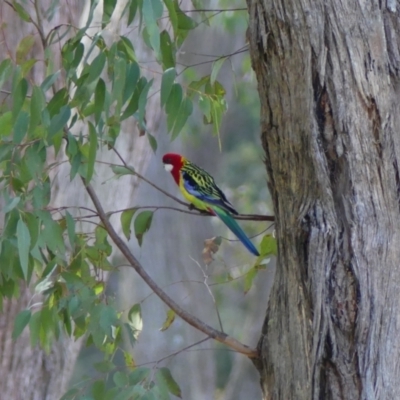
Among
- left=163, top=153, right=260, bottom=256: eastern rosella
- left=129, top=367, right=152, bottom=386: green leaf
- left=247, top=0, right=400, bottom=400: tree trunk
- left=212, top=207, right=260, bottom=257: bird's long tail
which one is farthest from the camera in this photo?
left=163, top=153, right=260, bottom=256: eastern rosella

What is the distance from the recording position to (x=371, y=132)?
1490mm

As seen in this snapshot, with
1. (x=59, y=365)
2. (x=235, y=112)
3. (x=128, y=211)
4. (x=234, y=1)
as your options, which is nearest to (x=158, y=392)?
(x=128, y=211)

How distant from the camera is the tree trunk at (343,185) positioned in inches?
57.8

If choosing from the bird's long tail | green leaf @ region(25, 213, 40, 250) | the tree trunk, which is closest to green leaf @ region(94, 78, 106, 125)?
green leaf @ region(25, 213, 40, 250)

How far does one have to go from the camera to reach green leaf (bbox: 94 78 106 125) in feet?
5.57

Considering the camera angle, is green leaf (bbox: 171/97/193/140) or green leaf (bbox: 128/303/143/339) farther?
green leaf (bbox: 128/303/143/339)

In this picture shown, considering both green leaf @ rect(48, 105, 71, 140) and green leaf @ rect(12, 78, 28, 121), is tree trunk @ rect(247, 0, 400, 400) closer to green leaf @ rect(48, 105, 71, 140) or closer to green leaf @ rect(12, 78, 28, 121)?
green leaf @ rect(48, 105, 71, 140)

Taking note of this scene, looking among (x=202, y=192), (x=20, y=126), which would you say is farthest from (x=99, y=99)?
(x=202, y=192)

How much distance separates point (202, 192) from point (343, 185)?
175 centimetres

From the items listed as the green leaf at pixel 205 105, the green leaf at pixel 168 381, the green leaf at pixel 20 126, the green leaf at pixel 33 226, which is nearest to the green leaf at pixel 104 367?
the green leaf at pixel 168 381

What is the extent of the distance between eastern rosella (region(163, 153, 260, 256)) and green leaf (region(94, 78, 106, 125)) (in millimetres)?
1066

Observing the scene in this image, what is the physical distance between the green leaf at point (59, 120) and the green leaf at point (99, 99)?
0.20 feet

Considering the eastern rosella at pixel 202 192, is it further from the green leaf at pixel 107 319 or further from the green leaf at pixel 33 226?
the green leaf at pixel 33 226

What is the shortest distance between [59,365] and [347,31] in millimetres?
2138
